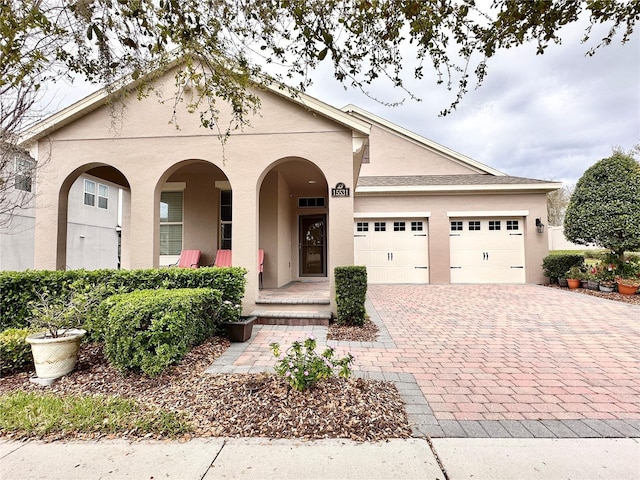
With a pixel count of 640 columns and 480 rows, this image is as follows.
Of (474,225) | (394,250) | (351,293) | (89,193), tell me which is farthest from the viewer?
(89,193)

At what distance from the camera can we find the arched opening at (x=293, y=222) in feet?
29.1

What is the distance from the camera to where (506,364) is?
3898mm

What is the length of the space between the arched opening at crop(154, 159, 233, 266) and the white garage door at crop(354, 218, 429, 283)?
506cm

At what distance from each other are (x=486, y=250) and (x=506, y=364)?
27.9ft

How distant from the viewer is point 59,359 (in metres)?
3.54

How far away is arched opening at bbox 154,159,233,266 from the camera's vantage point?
909cm

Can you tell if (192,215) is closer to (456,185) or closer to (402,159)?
(456,185)

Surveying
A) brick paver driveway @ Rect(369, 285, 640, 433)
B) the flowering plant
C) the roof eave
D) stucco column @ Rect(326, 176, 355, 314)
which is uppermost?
the roof eave

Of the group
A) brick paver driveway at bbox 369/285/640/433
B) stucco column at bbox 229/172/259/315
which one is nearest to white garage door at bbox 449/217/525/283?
brick paver driveway at bbox 369/285/640/433

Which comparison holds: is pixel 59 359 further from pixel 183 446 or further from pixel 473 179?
pixel 473 179

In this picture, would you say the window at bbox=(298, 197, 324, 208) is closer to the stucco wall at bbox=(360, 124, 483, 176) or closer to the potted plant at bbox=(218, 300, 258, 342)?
the stucco wall at bbox=(360, 124, 483, 176)

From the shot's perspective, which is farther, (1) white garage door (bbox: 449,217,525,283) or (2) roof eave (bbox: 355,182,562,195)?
(1) white garage door (bbox: 449,217,525,283)

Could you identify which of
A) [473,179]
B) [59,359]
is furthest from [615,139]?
[59,359]

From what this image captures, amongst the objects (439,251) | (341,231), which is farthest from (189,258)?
(439,251)
